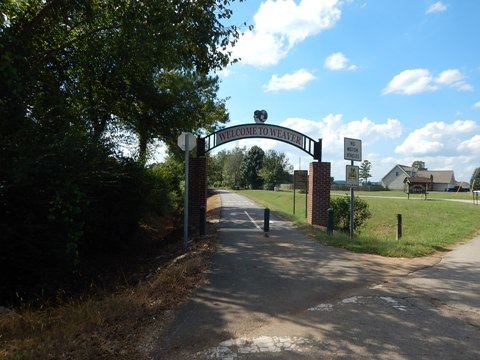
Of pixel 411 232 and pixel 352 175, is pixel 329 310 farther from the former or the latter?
pixel 411 232

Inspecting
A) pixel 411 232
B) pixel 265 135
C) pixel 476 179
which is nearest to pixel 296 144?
pixel 265 135

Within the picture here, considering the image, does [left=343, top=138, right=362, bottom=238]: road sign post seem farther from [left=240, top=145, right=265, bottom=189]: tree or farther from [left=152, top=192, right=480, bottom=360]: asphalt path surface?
[left=240, top=145, right=265, bottom=189]: tree

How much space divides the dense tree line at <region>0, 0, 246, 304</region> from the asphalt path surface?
353 centimetres

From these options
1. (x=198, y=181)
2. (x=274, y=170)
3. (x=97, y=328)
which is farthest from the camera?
(x=274, y=170)

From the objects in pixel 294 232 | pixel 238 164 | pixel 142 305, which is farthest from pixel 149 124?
pixel 238 164

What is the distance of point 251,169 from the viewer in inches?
3819

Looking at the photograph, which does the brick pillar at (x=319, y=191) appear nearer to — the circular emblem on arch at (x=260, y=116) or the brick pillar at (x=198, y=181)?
the circular emblem on arch at (x=260, y=116)

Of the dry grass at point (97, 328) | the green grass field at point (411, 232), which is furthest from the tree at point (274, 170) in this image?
the dry grass at point (97, 328)

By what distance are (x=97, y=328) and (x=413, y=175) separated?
110 metres

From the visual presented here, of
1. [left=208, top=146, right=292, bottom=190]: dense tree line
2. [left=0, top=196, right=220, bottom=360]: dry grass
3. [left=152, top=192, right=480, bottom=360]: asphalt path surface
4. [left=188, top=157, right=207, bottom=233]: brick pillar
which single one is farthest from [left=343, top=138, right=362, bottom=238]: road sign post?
[left=208, top=146, right=292, bottom=190]: dense tree line

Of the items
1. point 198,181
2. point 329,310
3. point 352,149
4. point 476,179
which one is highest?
point 476,179

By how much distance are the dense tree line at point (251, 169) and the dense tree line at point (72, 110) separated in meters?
54.3

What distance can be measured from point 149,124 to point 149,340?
1359 centimetres

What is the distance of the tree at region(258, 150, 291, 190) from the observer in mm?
84625
